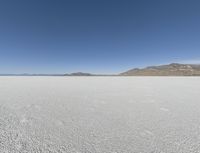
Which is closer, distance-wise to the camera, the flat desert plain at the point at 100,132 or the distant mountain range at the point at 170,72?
the flat desert plain at the point at 100,132

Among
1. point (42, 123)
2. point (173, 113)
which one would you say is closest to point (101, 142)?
point (42, 123)

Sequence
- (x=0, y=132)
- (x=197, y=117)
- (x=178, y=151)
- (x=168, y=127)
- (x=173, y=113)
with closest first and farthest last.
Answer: (x=178, y=151) < (x=0, y=132) < (x=168, y=127) < (x=197, y=117) < (x=173, y=113)

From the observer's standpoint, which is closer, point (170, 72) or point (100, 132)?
point (100, 132)

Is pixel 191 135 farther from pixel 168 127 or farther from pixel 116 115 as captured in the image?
pixel 116 115

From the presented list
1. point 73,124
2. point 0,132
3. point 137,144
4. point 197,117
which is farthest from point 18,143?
point 197,117

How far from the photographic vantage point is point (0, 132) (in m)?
2.12

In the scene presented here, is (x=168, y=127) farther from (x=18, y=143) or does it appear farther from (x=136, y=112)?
(x=18, y=143)

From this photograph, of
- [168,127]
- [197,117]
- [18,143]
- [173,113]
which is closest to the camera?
[18,143]

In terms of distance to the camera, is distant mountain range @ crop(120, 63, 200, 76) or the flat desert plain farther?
distant mountain range @ crop(120, 63, 200, 76)

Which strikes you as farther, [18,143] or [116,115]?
[116,115]

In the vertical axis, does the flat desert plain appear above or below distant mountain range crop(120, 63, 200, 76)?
below

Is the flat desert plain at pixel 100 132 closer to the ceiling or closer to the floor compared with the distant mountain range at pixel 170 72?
closer to the floor

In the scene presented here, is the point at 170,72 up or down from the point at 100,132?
up

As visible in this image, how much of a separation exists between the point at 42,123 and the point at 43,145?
836mm
